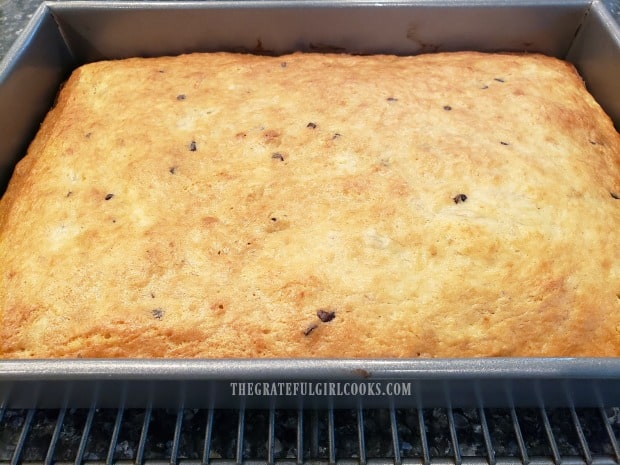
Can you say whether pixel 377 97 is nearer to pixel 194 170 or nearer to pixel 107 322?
pixel 194 170

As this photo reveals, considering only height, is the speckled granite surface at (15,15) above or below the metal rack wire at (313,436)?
above

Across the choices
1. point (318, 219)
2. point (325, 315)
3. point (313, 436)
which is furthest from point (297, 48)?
point (313, 436)

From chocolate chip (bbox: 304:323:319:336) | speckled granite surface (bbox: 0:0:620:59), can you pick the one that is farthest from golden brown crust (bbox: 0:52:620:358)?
speckled granite surface (bbox: 0:0:620:59)

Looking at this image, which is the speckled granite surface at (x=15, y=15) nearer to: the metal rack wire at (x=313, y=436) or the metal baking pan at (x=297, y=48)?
the metal baking pan at (x=297, y=48)

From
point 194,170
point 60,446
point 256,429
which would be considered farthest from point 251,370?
point 194,170

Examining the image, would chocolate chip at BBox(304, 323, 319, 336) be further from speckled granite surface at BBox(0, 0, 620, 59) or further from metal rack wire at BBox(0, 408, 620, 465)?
speckled granite surface at BBox(0, 0, 620, 59)

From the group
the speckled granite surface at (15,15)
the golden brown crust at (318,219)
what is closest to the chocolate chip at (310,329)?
the golden brown crust at (318,219)
